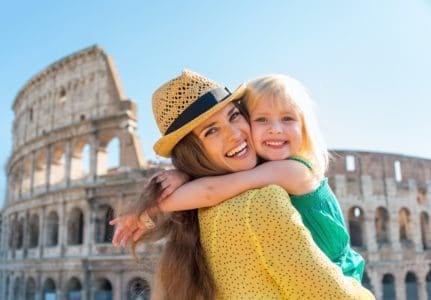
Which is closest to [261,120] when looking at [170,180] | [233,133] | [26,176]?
[233,133]

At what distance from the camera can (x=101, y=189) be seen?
20.2m

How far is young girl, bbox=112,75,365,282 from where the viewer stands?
184 cm

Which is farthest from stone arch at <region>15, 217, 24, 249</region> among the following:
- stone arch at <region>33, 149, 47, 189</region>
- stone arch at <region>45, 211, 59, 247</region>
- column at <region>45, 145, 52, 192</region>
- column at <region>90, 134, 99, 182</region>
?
column at <region>90, 134, 99, 182</region>

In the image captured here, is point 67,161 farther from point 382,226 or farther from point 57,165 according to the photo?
point 382,226

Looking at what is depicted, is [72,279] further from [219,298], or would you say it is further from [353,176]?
[219,298]

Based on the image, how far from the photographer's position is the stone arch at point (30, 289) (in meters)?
23.2

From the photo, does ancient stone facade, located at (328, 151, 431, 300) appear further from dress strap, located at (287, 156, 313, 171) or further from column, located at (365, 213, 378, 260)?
dress strap, located at (287, 156, 313, 171)

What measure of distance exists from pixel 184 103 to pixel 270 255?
33.4 inches

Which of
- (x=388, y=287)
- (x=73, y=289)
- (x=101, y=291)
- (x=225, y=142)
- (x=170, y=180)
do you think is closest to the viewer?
(x=225, y=142)

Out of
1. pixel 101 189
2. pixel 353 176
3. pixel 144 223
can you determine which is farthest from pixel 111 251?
pixel 144 223

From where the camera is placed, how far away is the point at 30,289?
23.4 metres

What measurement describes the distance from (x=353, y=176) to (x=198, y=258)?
20.7m

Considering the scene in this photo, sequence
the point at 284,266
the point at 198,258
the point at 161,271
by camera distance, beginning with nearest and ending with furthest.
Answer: the point at 284,266 < the point at 198,258 < the point at 161,271

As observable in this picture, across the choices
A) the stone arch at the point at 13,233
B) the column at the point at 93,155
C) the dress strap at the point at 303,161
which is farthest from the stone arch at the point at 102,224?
the dress strap at the point at 303,161
